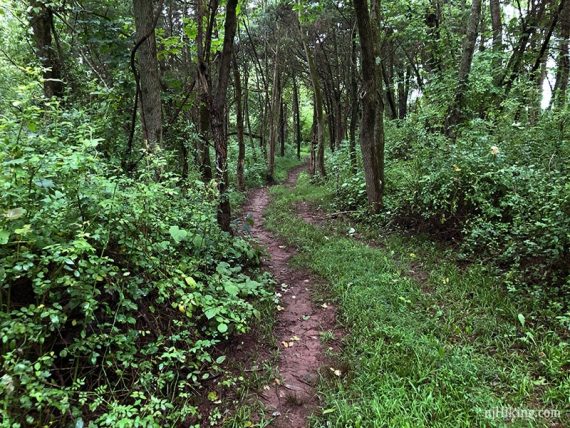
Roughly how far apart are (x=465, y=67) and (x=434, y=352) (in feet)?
24.2

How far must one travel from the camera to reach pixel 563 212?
4.38 m

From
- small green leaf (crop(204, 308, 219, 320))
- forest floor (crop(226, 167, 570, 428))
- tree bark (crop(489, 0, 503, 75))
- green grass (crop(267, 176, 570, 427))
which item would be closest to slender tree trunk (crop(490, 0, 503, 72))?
tree bark (crop(489, 0, 503, 75))

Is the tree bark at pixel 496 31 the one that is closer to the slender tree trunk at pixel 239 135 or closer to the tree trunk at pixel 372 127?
the tree trunk at pixel 372 127

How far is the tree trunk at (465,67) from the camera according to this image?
8.00 metres

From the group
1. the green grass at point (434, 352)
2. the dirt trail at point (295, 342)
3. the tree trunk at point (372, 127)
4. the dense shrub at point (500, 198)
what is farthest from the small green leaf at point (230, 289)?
the tree trunk at point (372, 127)

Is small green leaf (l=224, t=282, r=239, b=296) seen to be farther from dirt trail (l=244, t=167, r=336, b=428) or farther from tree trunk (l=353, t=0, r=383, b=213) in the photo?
tree trunk (l=353, t=0, r=383, b=213)

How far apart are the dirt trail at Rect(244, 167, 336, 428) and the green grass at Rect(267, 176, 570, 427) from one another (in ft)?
0.63

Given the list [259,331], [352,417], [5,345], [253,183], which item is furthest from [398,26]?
[5,345]

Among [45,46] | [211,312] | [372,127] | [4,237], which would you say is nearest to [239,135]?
[372,127]

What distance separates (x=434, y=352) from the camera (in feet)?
11.8

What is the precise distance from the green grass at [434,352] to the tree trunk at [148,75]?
3.62 meters

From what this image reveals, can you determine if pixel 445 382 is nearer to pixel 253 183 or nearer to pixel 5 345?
pixel 5 345

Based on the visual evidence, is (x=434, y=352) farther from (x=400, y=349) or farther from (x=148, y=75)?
(x=148, y=75)

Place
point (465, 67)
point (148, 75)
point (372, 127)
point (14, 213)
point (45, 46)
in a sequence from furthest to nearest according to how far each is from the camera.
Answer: point (465, 67)
point (372, 127)
point (45, 46)
point (148, 75)
point (14, 213)
